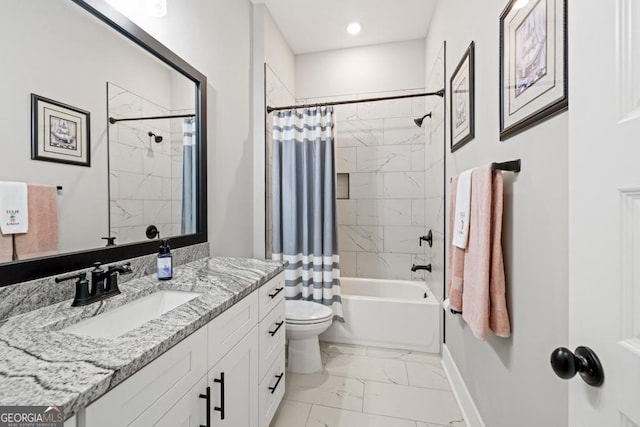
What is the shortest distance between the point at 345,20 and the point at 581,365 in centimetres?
284

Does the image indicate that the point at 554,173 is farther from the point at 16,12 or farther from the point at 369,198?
the point at 369,198

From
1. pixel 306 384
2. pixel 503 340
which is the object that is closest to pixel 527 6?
pixel 503 340

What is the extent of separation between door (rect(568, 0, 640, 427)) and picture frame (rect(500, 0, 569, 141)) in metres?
0.29

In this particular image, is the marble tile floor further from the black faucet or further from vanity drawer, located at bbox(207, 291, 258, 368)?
the black faucet

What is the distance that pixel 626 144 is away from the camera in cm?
42

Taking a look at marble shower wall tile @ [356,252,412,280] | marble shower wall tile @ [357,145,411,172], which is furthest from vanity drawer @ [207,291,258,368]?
marble shower wall tile @ [357,145,411,172]

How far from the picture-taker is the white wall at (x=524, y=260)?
794mm

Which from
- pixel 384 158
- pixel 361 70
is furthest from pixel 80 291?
pixel 361 70

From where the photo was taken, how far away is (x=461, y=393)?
5.47ft

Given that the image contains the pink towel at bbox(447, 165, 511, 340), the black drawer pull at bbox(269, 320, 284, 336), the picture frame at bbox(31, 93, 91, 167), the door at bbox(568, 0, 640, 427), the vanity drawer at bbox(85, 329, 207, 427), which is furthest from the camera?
the black drawer pull at bbox(269, 320, 284, 336)

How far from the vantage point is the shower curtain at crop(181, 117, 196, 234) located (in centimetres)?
159

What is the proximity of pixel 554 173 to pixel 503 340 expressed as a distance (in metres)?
0.71

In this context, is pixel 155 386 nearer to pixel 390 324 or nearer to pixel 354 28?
pixel 390 324

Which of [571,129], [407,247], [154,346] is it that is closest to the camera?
[571,129]
